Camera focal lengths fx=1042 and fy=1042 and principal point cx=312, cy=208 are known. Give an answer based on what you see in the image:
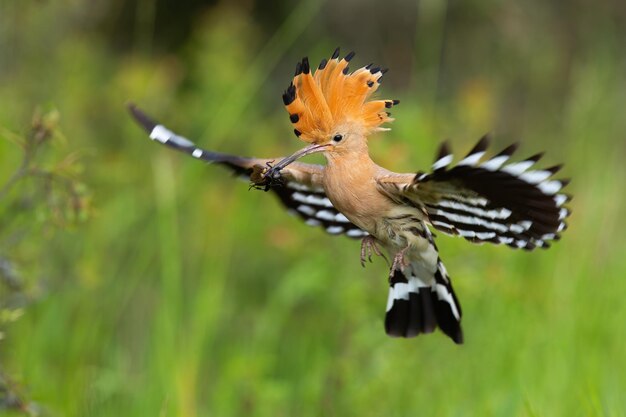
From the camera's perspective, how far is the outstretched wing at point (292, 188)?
79.8 inches

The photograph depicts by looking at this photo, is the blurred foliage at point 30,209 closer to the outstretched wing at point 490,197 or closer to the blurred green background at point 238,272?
the blurred green background at point 238,272

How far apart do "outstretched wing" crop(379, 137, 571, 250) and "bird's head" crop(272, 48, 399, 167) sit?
98 millimetres

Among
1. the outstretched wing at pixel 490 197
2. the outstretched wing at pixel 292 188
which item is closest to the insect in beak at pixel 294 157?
the outstretched wing at pixel 490 197

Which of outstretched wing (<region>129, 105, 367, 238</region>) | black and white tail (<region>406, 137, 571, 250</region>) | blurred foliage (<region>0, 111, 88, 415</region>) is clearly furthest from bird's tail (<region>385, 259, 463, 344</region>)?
blurred foliage (<region>0, 111, 88, 415</region>)

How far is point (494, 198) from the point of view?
160 cm

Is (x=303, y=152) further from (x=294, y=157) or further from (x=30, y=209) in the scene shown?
(x=30, y=209)

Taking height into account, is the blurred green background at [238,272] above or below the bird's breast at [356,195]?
above

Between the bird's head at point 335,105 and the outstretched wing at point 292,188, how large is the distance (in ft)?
0.87

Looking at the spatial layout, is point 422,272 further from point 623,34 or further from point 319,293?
point 623,34

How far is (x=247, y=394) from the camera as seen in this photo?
2.96 meters

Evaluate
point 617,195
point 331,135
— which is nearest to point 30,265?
point 331,135

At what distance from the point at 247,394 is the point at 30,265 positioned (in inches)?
27.7

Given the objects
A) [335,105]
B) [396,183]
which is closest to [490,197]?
[396,183]

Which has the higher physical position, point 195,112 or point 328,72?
point 195,112
